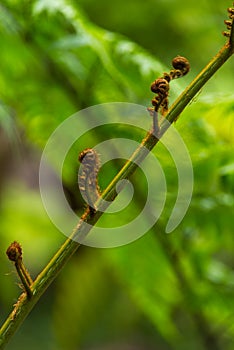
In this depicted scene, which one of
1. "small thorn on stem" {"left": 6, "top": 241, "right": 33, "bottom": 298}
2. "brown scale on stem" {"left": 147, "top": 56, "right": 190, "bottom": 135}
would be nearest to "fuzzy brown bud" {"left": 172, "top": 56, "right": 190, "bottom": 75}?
"brown scale on stem" {"left": 147, "top": 56, "right": 190, "bottom": 135}

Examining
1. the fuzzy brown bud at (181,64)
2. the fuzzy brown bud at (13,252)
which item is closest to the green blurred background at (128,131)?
the fuzzy brown bud at (181,64)

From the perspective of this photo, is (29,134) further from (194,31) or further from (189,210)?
(194,31)

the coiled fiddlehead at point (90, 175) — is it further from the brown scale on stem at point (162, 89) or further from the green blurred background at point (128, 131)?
the green blurred background at point (128, 131)

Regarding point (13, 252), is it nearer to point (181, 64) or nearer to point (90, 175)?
point (90, 175)

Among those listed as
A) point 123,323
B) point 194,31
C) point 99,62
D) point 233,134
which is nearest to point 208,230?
point 233,134

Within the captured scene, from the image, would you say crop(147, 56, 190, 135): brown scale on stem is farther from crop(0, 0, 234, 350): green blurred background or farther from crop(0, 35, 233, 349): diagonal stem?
crop(0, 0, 234, 350): green blurred background
